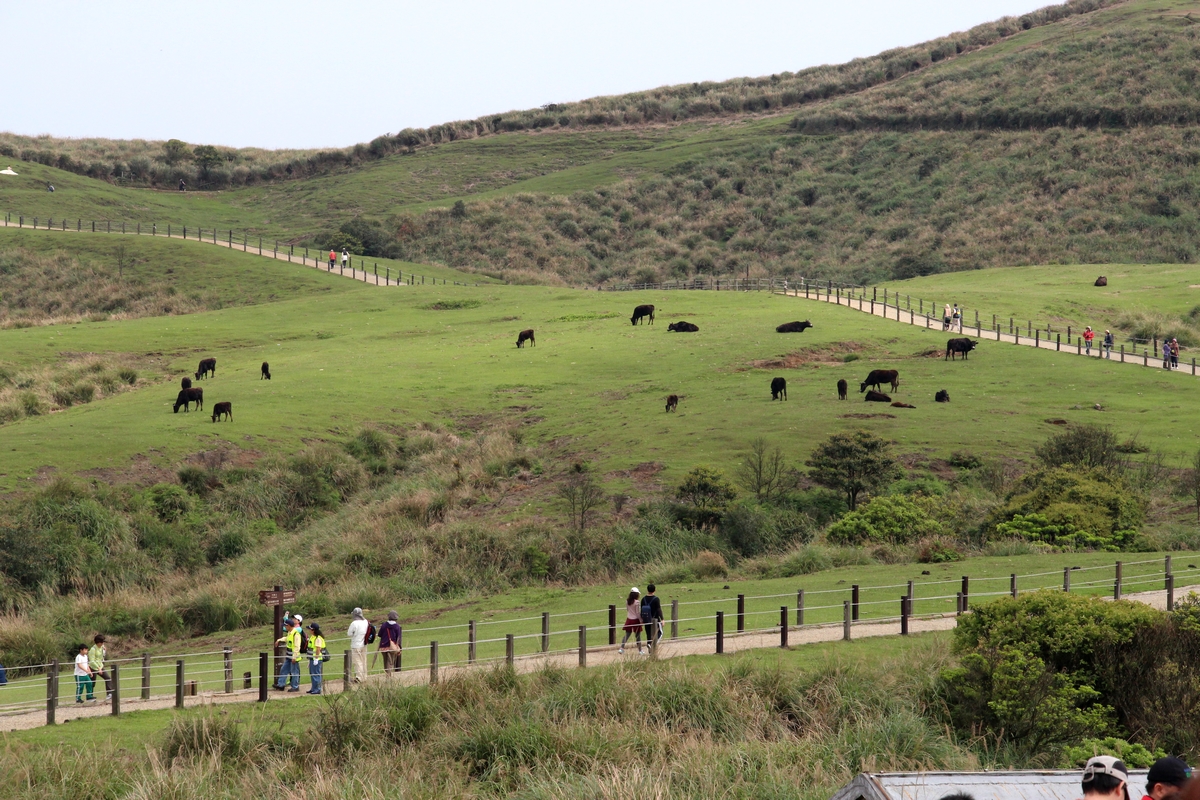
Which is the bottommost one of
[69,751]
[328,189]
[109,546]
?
[109,546]

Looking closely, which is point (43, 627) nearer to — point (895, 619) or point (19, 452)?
point (19, 452)

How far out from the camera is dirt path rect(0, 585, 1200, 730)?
19.3m

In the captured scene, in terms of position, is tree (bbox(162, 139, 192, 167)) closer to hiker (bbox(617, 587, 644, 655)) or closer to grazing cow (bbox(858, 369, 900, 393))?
grazing cow (bbox(858, 369, 900, 393))

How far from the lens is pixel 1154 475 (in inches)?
1489

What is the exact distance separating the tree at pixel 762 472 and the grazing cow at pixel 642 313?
2809 cm

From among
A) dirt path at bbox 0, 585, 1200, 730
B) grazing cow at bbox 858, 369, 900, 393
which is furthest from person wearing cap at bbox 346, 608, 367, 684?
grazing cow at bbox 858, 369, 900, 393

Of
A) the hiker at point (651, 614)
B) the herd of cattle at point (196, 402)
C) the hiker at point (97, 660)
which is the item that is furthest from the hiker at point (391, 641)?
the herd of cattle at point (196, 402)

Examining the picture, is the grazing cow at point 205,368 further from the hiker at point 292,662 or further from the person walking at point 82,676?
the hiker at point 292,662

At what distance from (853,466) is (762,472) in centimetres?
278

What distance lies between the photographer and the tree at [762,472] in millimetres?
37125

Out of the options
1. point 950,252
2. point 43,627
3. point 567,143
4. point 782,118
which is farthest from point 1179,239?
point 43,627

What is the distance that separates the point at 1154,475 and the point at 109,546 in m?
30.8

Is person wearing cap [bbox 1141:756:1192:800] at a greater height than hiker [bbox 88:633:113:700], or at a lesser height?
greater

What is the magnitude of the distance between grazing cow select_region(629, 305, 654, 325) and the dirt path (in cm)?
4382
